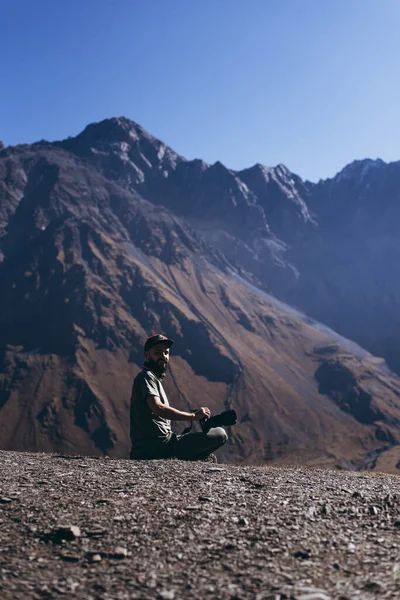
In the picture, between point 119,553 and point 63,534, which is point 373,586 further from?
point 63,534

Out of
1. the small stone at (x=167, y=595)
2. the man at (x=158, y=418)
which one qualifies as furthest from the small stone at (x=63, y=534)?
the man at (x=158, y=418)

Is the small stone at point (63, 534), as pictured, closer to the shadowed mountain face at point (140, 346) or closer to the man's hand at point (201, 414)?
the man's hand at point (201, 414)

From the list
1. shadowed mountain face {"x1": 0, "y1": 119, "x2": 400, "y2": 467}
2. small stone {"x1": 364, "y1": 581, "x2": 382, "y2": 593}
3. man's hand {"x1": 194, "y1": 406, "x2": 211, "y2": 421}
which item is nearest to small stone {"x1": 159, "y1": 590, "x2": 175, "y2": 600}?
small stone {"x1": 364, "y1": 581, "x2": 382, "y2": 593}

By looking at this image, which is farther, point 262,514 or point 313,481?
point 313,481

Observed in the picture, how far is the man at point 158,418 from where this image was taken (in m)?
9.01

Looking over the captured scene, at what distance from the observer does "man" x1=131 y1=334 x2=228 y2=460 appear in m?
9.01

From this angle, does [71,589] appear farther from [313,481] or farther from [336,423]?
[336,423]

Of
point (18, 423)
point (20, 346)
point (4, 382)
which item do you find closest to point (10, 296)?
point (20, 346)

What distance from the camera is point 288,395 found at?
408ft

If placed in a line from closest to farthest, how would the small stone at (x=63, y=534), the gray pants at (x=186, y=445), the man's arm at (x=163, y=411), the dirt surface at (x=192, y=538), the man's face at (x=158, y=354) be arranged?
the dirt surface at (x=192, y=538) → the small stone at (x=63, y=534) → the man's arm at (x=163, y=411) → the man's face at (x=158, y=354) → the gray pants at (x=186, y=445)

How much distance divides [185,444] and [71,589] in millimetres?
5411

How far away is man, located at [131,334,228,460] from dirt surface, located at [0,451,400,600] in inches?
39.5

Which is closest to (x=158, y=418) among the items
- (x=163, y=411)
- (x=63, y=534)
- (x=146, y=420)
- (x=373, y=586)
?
(x=146, y=420)

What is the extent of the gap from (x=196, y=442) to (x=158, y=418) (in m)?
0.95
